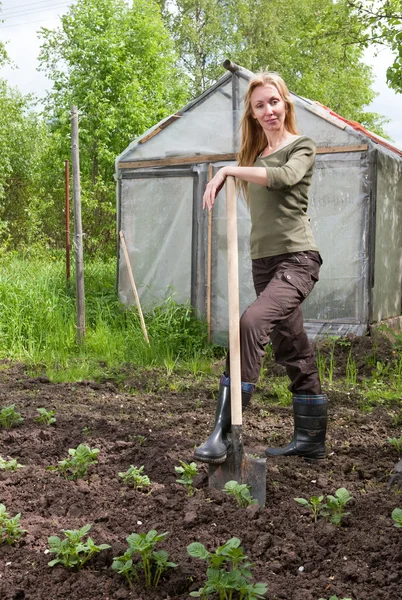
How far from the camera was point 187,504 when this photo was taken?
2.71 m

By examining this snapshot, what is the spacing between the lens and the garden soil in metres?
2.16

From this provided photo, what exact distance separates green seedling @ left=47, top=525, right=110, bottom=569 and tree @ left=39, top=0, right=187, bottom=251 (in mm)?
12475

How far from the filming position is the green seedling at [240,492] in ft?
8.68

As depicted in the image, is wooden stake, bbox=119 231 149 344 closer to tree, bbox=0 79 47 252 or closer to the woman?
the woman

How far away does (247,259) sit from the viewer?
7.07 m

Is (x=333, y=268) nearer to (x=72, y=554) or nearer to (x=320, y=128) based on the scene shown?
(x=320, y=128)

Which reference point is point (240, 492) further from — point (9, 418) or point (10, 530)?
point (9, 418)

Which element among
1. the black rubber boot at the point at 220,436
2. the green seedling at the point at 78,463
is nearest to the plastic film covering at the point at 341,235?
the black rubber boot at the point at 220,436

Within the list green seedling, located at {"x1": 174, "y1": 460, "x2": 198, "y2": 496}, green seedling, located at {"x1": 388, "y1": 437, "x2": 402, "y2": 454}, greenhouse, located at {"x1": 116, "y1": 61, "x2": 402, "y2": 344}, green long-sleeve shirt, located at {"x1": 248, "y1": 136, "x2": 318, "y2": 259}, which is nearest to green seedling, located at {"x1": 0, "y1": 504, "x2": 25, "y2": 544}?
green seedling, located at {"x1": 174, "y1": 460, "x2": 198, "y2": 496}

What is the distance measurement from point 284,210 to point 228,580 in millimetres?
1646

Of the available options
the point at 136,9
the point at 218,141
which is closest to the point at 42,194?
the point at 136,9

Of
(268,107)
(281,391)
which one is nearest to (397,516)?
(268,107)

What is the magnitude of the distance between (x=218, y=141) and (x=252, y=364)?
183 inches

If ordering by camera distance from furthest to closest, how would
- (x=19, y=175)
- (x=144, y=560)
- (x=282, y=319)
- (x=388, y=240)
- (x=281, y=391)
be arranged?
(x=19, y=175) < (x=388, y=240) < (x=281, y=391) < (x=282, y=319) < (x=144, y=560)
